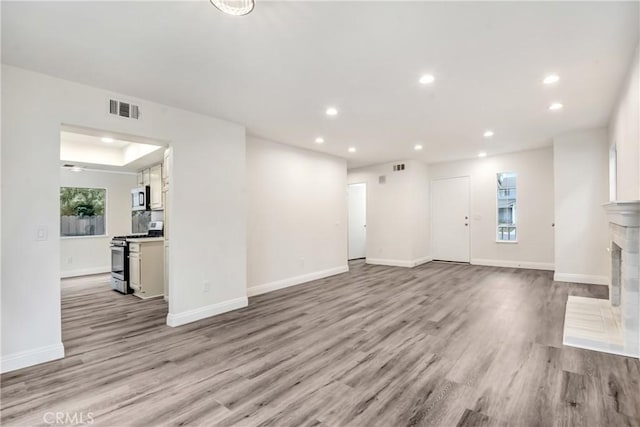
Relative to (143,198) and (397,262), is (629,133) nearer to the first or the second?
(397,262)

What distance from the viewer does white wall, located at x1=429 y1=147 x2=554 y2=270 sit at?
255 inches

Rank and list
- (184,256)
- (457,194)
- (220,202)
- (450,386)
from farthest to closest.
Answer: (457,194) → (220,202) → (184,256) → (450,386)

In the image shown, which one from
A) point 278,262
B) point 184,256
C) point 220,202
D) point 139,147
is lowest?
point 278,262

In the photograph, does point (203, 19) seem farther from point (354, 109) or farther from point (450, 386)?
point (450, 386)

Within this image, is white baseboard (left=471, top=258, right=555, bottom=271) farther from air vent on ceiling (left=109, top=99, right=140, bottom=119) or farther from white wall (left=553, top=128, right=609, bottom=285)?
air vent on ceiling (left=109, top=99, right=140, bottom=119)

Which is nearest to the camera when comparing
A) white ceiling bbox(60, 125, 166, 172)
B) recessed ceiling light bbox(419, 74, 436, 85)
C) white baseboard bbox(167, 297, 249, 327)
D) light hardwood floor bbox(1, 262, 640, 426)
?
light hardwood floor bbox(1, 262, 640, 426)

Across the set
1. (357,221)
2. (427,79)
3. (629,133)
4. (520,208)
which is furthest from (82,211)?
(520,208)

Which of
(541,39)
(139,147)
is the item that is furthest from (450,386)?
(139,147)

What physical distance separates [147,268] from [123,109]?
2694 millimetres

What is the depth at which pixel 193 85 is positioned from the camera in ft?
10.1

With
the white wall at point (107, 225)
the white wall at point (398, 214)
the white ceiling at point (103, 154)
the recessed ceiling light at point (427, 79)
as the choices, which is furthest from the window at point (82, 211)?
the recessed ceiling light at point (427, 79)

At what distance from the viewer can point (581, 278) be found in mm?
5230

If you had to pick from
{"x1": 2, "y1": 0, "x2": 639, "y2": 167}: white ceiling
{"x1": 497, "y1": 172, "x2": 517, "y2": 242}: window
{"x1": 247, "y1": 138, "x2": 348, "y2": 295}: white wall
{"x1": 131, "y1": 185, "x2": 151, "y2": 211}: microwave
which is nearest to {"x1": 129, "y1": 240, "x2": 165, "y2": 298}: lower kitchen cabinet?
{"x1": 131, "y1": 185, "x2": 151, "y2": 211}: microwave

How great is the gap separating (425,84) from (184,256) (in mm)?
3365
